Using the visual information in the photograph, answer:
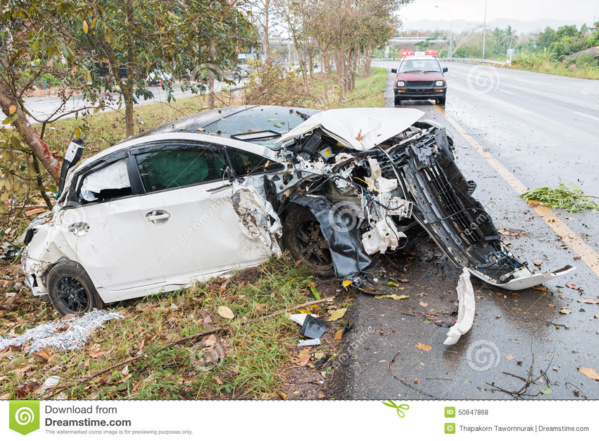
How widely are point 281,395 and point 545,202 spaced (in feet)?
15.1

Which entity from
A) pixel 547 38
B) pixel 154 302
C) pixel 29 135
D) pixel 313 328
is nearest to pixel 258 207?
pixel 313 328

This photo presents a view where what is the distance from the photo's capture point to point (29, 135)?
6.89 metres

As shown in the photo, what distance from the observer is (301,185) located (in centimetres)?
462

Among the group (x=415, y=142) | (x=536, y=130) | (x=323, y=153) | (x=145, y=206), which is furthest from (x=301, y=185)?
(x=536, y=130)

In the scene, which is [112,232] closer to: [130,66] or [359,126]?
[359,126]

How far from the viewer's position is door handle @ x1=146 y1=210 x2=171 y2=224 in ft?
15.1

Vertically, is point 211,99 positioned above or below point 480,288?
above

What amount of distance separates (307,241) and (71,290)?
2.64 m

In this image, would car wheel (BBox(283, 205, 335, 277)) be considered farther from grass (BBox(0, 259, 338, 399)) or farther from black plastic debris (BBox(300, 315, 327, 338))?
black plastic debris (BBox(300, 315, 327, 338))

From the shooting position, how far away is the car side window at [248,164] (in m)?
4.66

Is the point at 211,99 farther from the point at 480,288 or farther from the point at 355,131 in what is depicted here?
the point at 480,288

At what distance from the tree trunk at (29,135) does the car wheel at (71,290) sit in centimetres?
256

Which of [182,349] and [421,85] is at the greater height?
[421,85]
